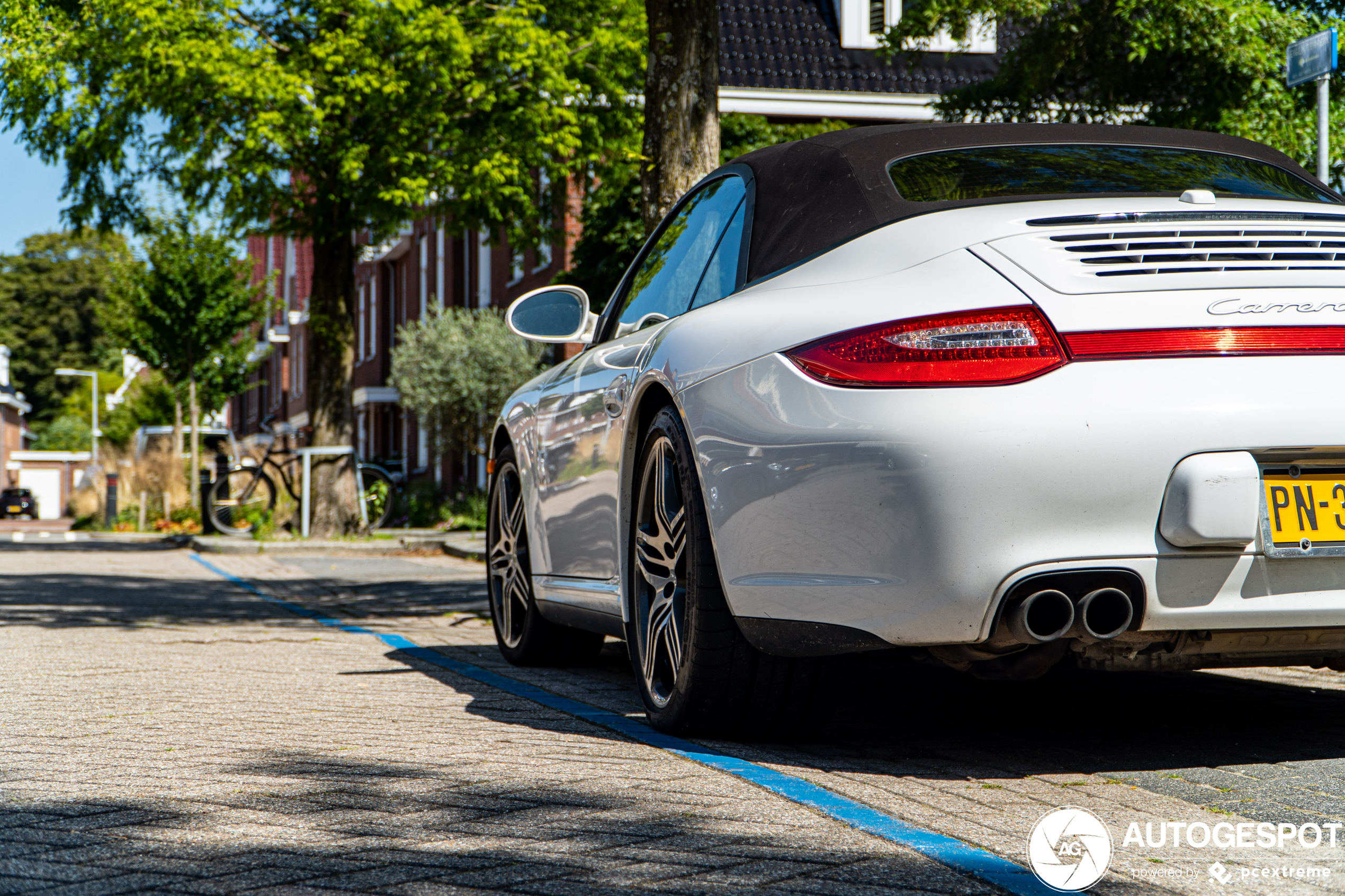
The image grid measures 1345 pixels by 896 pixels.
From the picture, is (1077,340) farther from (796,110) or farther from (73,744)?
(796,110)

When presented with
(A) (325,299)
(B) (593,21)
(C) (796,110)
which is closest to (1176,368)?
(B) (593,21)

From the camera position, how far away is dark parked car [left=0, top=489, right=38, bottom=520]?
193 feet

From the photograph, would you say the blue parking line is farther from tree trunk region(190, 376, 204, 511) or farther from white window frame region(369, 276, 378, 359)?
white window frame region(369, 276, 378, 359)

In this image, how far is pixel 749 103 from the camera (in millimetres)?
22375

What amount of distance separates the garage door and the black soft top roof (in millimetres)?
77593

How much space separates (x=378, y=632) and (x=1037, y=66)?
650 cm

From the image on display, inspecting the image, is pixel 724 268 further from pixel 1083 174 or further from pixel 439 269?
pixel 439 269

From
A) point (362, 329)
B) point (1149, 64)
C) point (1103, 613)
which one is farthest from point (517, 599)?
point (362, 329)

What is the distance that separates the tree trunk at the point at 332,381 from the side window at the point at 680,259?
12834 millimetres

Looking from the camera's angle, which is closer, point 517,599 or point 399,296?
point 517,599

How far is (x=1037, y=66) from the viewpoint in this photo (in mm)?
11289

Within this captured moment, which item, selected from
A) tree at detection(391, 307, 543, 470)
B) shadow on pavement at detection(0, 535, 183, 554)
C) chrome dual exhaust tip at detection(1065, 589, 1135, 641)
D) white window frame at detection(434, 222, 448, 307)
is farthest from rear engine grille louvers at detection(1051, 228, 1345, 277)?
white window frame at detection(434, 222, 448, 307)

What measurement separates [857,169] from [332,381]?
1537cm

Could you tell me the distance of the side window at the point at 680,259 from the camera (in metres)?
4.60
